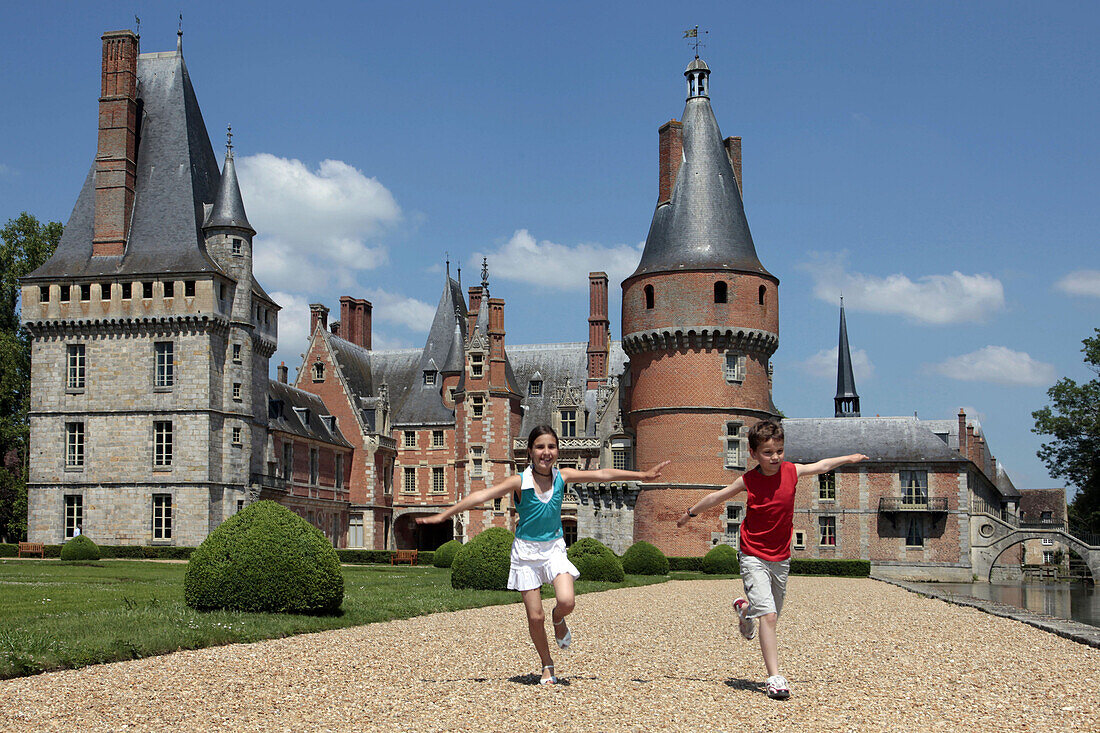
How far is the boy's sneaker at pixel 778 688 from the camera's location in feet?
24.3

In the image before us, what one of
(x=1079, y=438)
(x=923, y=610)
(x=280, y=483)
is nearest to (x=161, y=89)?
(x=280, y=483)

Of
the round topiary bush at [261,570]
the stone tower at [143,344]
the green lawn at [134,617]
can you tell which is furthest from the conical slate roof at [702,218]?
the round topiary bush at [261,570]

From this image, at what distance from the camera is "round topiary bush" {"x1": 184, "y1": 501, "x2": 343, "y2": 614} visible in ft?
41.8

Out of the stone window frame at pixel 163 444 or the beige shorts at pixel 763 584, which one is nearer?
the beige shorts at pixel 763 584

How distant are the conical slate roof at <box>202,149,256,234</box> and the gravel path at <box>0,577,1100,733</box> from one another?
101ft

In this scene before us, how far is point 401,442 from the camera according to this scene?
53.9 metres

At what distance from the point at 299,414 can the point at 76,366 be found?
10.5m

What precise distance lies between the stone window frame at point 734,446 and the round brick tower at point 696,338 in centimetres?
3

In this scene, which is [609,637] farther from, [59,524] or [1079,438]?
[1079,438]

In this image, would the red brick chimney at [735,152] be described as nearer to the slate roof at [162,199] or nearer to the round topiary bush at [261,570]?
the slate roof at [162,199]

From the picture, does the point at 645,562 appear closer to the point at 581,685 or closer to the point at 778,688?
the point at 581,685

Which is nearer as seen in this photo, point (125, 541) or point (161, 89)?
point (125, 541)

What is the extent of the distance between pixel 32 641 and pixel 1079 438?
52.9m

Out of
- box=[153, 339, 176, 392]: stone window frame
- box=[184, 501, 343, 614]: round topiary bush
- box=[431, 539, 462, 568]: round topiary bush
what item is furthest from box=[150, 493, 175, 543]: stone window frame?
box=[184, 501, 343, 614]: round topiary bush
